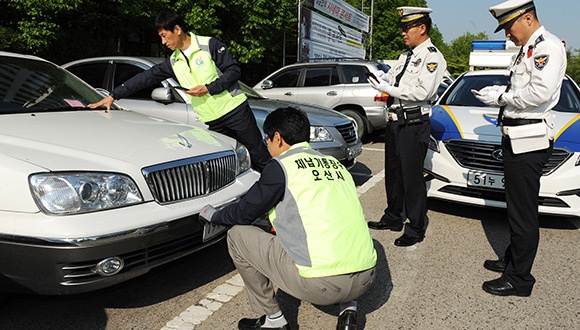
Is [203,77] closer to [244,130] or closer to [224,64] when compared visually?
[224,64]

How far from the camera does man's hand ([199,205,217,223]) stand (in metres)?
2.67

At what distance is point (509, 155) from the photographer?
318 cm

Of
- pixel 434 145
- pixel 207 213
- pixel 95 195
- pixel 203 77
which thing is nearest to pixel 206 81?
pixel 203 77

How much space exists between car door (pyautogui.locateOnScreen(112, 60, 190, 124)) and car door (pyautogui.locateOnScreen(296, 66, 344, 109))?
431cm

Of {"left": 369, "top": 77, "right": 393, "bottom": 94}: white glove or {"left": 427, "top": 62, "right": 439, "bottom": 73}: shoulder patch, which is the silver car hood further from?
{"left": 427, "top": 62, "right": 439, "bottom": 73}: shoulder patch

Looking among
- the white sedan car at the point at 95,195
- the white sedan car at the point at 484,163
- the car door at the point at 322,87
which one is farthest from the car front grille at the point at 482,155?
the car door at the point at 322,87

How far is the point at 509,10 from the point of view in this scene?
9.82 ft

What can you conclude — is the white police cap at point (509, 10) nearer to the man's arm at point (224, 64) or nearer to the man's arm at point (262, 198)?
the man's arm at point (262, 198)

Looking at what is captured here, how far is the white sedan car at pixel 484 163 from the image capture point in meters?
4.20

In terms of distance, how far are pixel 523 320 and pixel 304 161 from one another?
5.57 ft

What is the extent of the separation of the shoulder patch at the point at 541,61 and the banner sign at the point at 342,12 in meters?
15.1

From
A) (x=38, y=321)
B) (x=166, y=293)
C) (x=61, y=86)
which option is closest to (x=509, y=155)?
(x=166, y=293)

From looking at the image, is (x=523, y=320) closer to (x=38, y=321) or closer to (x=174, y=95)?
(x=38, y=321)

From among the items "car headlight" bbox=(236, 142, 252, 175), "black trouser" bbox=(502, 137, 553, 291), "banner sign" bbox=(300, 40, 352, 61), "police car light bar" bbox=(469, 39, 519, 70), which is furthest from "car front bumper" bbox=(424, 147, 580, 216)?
"banner sign" bbox=(300, 40, 352, 61)
